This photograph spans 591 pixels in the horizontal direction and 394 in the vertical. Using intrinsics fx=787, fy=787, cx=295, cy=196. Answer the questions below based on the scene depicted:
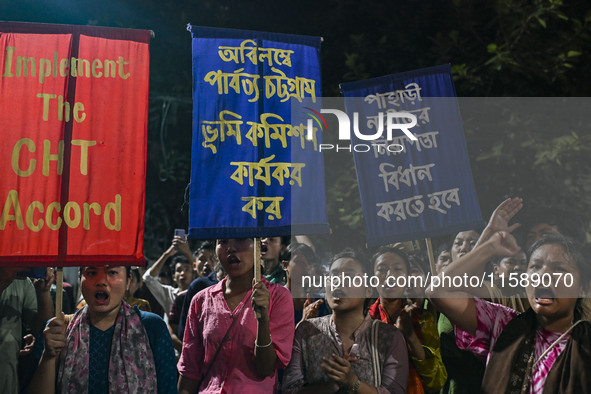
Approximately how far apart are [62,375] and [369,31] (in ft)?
22.6

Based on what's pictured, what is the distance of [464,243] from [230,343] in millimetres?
1945

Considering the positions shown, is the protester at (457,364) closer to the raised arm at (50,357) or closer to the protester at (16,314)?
the raised arm at (50,357)

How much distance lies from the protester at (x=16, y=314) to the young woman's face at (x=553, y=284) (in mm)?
2931

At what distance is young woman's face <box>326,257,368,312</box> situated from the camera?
472cm

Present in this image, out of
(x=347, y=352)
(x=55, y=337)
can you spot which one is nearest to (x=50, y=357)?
(x=55, y=337)

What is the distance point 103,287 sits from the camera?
4531 mm

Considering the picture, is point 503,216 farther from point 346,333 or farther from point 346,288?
point 346,333

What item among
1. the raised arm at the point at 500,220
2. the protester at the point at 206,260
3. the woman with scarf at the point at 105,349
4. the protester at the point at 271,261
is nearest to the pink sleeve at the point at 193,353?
the woman with scarf at the point at 105,349

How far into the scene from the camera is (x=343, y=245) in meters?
8.95

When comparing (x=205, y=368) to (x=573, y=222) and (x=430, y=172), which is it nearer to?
(x=430, y=172)

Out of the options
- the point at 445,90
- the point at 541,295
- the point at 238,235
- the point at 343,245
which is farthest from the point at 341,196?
the point at 541,295

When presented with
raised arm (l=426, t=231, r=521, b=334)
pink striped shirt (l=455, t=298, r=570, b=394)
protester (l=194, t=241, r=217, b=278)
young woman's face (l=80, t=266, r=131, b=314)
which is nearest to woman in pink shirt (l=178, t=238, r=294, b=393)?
young woman's face (l=80, t=266, r=131, b=314)

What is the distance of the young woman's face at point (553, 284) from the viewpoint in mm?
4086

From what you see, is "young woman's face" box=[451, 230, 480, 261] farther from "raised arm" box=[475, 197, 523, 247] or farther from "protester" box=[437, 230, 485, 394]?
"raised arm" box=[475, 197, 523, 247]
